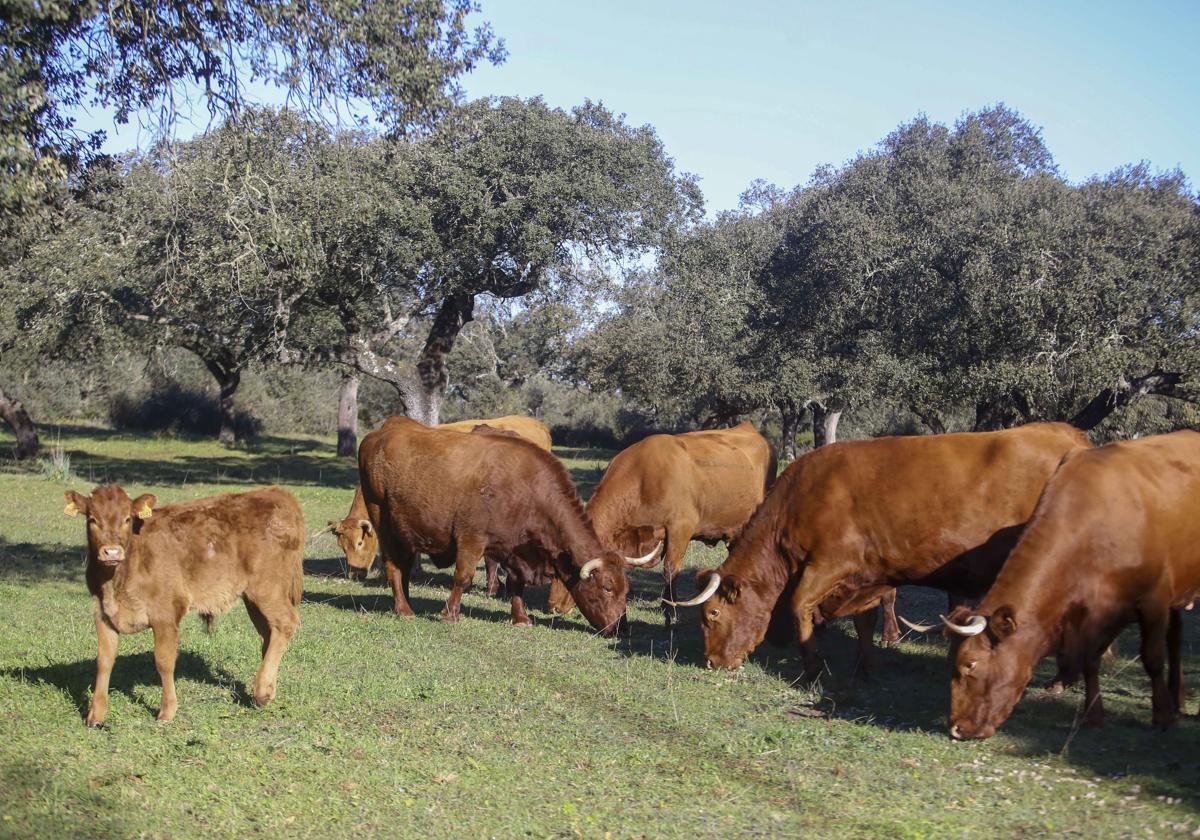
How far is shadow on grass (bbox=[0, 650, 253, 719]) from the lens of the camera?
28.3 feet

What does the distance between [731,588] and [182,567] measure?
4657 mm

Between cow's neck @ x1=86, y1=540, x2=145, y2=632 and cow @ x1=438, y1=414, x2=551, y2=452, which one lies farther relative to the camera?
cow @ x1=438, y1=414, x2=551, y2=452

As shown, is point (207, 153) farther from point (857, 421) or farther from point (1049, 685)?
point (857, 421)

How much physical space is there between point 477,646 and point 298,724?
3.29 meters

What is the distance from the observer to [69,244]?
2736 centimetres

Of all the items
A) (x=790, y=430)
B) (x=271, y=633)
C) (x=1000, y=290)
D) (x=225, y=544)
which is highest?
(x=1000, y=290)

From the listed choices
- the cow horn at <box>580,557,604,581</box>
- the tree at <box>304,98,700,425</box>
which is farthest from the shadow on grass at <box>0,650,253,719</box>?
the tree at <box>304,98,700,425</box>

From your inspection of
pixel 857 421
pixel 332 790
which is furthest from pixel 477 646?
pixel 857 421

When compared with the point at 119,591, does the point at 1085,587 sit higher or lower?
higher

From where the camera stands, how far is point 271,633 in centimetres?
856

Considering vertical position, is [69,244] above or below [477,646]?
above

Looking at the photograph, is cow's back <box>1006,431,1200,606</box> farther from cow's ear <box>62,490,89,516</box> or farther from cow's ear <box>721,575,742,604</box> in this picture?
cow's ear <box>62,490,89,516</box>

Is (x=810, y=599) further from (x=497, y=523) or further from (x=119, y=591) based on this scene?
(x=119, y=591)

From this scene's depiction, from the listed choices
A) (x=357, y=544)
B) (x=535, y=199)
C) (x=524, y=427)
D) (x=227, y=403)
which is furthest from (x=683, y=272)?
(x=227, y=403)
